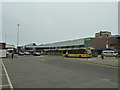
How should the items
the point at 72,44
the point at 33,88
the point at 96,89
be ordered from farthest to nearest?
the point at 72,44 → the point at 33,88 → the point at 96,89

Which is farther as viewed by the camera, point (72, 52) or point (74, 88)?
point (72, 52)

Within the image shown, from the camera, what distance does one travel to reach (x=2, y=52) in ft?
129

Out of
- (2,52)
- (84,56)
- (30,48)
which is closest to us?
(84,56)

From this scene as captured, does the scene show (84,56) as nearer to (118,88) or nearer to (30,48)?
(118,88)

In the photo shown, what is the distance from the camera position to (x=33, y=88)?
269 inches

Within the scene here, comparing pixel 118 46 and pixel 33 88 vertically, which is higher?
pixel 118 46

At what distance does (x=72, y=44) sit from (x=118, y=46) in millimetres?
56042

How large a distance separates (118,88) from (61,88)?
2.82 meters

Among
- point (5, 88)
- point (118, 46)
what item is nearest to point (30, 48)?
point (118, 46)

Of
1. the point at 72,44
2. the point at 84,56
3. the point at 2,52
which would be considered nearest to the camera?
the point at 84,56

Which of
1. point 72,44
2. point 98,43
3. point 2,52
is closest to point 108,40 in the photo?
point 98,43

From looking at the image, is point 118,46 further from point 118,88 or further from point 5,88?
point 5,88

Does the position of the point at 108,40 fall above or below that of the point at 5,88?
above

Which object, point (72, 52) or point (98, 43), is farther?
point (98, 43)
